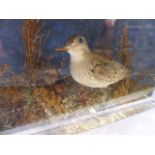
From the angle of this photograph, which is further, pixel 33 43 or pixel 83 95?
pixel 83 95

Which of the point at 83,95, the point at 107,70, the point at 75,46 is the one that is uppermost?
the point at 75,46

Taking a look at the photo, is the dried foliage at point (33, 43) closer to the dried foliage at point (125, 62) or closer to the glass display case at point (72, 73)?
the glass display case at point (72, 73)

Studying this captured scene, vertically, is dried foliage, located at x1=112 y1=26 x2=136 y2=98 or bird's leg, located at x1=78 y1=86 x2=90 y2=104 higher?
dried foliage, located at x1=112 y1=26 x2=136 y2=98

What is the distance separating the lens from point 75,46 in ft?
4.96

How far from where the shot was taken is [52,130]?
5.38ft

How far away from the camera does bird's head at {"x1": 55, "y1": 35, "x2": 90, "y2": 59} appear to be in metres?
1.50

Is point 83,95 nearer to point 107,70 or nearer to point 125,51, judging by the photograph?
point 107,70

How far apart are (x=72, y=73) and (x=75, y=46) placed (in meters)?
0.11

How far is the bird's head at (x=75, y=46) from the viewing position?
1.50 meters

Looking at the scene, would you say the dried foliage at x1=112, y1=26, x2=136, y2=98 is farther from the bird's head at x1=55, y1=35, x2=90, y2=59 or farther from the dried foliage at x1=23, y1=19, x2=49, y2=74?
the dried foliage at x1=23, y1=19, x2=49, y2=74

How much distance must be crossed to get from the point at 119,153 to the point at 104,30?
0.51 m

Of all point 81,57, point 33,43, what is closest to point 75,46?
point 81,57

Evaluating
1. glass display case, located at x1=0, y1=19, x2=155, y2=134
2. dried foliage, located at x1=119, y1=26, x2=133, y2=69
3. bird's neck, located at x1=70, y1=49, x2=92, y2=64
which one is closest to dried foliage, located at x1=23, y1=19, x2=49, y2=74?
glass display case, located at x1=0, y1=19, x2=155, y2=134

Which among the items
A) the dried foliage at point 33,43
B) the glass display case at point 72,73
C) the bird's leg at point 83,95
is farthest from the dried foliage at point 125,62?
the dried foliage at point 33,43
